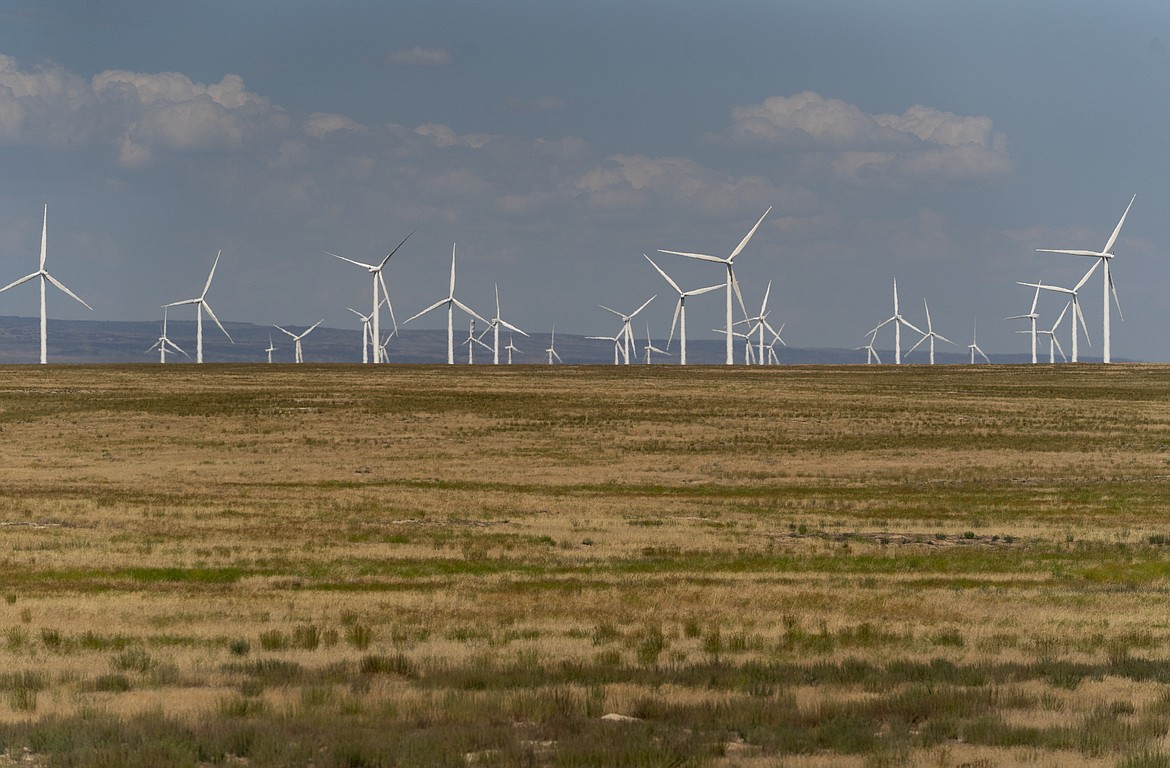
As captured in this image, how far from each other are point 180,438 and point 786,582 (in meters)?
53.3

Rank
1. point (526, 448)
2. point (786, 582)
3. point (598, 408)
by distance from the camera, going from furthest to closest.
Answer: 1. point (598, 408)
2. point (526, 448)
3. point (786, 582)

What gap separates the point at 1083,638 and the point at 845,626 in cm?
349

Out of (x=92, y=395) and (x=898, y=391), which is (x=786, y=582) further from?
(x=898, y=391)

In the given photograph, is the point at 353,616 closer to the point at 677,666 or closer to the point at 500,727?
the point at 677,666

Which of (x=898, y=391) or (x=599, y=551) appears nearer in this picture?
(x=599, y=551)

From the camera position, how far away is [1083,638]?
855 inches

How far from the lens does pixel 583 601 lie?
25.8 meters

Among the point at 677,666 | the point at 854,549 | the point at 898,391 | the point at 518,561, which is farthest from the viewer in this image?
the point at 898,391

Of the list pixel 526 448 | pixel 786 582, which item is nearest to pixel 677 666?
pixel 786 582

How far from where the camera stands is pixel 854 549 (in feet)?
116

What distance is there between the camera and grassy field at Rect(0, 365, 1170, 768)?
1413 centimetres

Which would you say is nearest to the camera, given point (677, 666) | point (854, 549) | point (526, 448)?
point (677, 666)

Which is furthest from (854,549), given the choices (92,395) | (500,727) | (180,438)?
(92,395)

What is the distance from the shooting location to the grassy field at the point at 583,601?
14.1m
